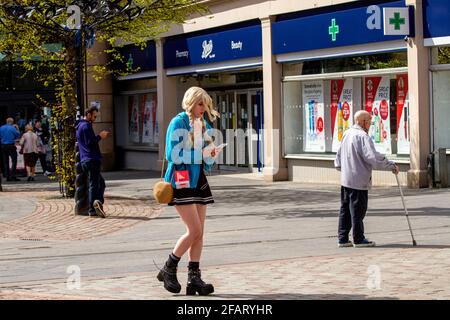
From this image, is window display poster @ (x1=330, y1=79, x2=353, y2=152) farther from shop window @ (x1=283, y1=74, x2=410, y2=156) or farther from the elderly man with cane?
the elderly man with cane

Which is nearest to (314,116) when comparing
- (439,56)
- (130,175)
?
(439,56)

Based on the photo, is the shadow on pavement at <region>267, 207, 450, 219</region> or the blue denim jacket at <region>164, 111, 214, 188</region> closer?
the blue denim jacket at <region>164, 111, 214, 188</region>

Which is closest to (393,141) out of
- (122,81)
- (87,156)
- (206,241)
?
(87,156)

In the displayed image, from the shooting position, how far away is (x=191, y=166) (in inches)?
358

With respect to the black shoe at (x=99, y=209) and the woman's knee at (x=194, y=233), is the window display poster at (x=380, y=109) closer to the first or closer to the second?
the black shoe at (x=99, y=209)

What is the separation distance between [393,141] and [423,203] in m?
4.95

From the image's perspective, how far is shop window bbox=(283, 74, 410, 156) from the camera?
22.1 meters

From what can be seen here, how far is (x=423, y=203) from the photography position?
1744cm

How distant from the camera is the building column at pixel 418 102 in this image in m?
20.7

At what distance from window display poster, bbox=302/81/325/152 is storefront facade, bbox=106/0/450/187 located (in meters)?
0.02

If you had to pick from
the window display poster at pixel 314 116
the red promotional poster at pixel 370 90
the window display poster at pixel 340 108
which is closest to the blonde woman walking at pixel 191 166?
the red promotional poster at pixel 370 90

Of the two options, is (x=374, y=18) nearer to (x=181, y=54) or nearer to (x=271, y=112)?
(x=271, y=112)

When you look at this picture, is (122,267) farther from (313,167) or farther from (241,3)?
(241,3)

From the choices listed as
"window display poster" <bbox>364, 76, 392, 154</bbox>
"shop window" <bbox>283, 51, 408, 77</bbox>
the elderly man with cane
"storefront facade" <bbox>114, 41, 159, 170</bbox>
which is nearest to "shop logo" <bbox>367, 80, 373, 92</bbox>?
"window display poster" <bbox>364, 76, 392, 154</bbox>
